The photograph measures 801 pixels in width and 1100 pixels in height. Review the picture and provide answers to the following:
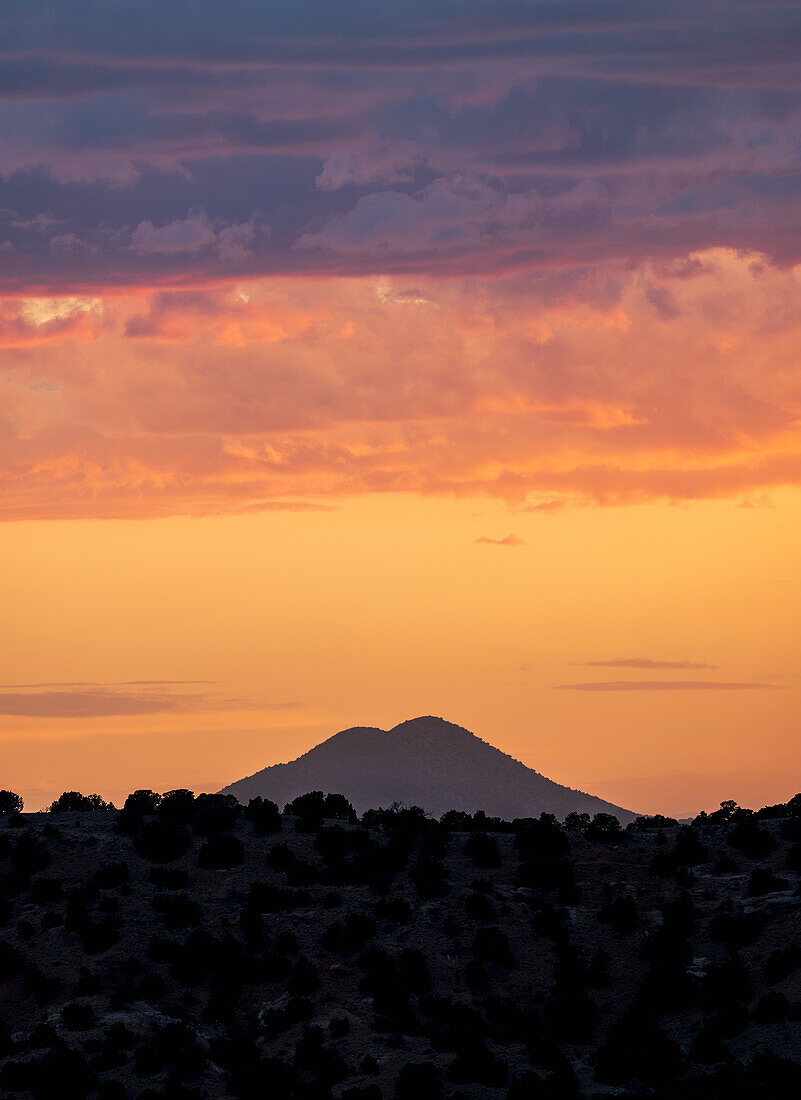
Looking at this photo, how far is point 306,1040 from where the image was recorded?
69.9 metres

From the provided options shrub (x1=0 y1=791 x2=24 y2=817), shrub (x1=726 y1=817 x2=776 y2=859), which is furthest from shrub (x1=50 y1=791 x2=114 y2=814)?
shrub (x1=726 y1=817 x2=776 y2=859)

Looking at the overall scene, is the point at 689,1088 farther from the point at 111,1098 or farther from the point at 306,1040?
the point at 111,1098

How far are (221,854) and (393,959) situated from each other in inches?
628

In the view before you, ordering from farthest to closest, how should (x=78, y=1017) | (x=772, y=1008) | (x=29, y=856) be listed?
(x=29, y=856) → (x=78, y=1017) → (x=772, y=1008)

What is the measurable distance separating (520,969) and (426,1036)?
26.5ft

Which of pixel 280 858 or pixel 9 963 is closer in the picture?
pixel 9 963

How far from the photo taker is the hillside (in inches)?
2694

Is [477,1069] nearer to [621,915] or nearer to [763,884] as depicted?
[621,915]

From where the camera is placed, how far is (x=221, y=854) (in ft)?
295

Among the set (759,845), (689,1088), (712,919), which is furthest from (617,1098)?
(759,845)

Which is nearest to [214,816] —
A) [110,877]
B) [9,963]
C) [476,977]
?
[110,877]

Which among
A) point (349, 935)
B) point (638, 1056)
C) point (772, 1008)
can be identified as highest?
point (349, 935)

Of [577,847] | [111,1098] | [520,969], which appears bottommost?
[111,1098]

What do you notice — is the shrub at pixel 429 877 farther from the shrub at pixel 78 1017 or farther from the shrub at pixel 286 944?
the shrub at pixel 78 1017
